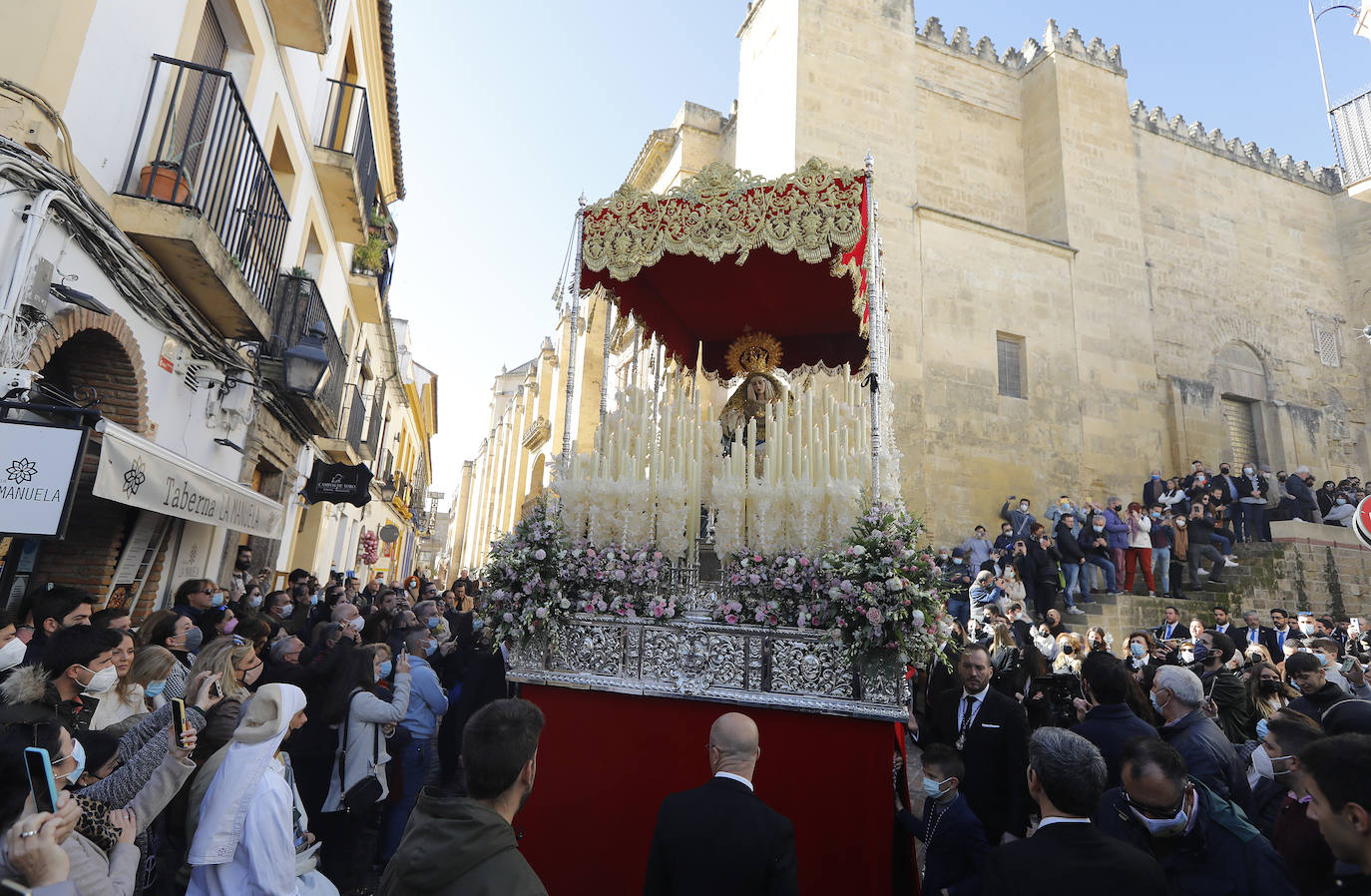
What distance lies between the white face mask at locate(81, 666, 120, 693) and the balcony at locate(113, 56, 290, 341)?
3575 millimetres

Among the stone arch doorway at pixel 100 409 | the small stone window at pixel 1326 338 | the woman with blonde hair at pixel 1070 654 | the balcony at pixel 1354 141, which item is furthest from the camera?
the balcony at pixel 1354 141

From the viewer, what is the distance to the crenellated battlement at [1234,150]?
18.3 m

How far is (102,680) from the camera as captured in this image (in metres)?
2.74

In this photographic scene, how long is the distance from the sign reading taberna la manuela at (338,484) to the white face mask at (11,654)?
7340 mm

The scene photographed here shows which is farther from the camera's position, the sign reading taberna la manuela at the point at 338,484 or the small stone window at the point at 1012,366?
the small stone window at the point at 1012,366

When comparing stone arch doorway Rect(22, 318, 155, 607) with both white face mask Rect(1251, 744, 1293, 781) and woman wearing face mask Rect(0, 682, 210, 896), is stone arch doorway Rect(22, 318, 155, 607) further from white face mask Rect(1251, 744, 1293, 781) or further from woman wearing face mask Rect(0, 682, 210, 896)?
white face mask Rect(1251, 744, 1293, 781)

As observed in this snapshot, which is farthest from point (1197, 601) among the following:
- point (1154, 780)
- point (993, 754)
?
point (1154, 780)

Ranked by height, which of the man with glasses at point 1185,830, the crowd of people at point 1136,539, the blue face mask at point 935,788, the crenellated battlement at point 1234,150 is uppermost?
the crenellated battlement at point 1234,150

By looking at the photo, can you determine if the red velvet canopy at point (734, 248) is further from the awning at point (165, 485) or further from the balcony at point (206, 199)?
the awning at point (165, 485)

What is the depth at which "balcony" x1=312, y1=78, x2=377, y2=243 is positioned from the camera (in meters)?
9.52

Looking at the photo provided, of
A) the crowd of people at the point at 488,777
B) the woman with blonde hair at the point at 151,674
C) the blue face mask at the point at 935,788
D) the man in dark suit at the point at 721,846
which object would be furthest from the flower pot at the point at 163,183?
the blue face mask at the point at 935,788

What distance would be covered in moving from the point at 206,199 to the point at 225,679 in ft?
15.2

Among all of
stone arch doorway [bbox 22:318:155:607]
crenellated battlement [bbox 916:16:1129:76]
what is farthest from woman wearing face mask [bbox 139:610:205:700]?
crenellated battlement [bbox 916:16:1129:76]

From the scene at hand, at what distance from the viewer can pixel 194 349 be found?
6406 mm
